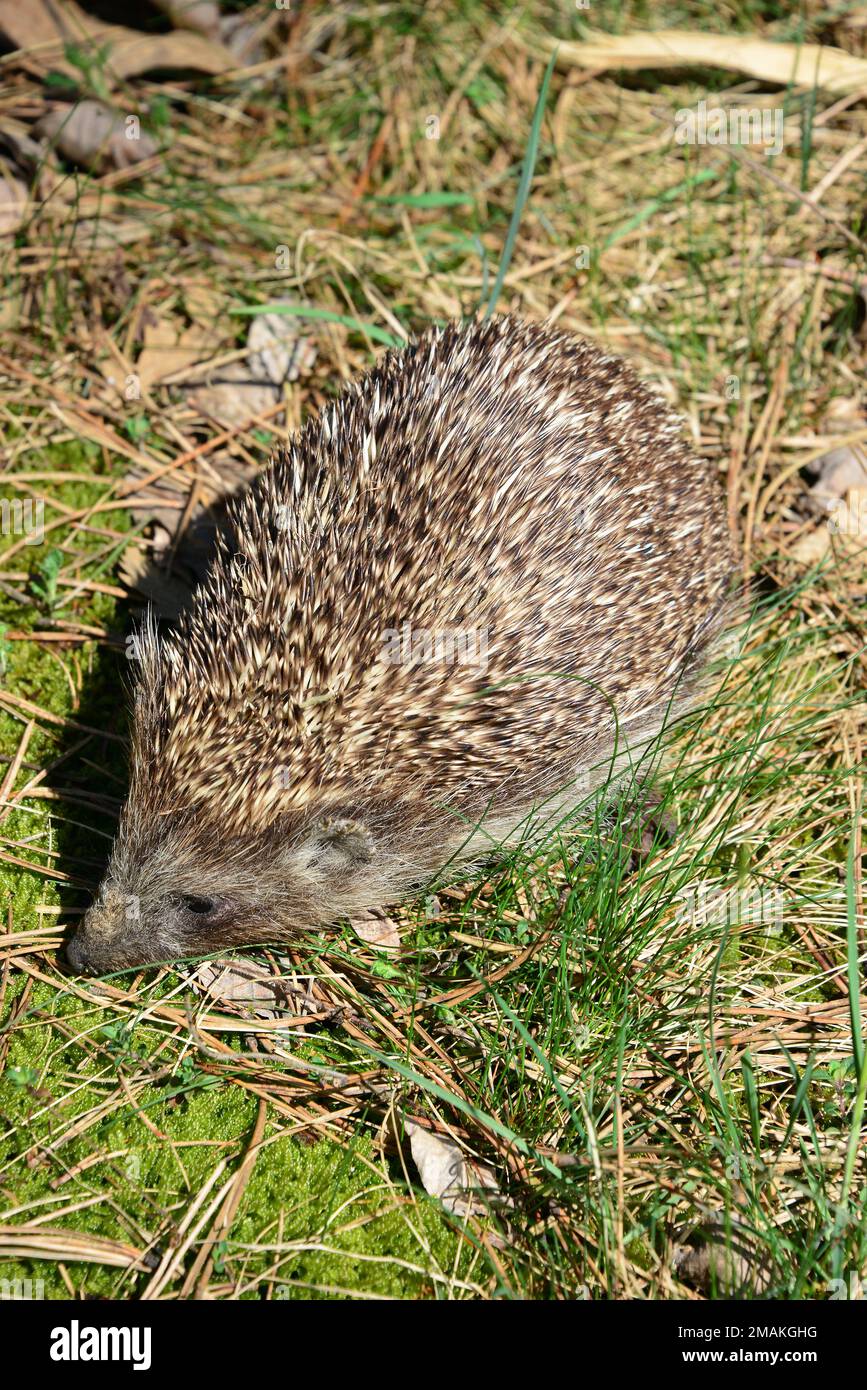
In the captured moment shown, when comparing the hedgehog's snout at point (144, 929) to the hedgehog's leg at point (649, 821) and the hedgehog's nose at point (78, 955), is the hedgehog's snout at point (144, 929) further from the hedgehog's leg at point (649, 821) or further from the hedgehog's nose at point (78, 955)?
the hedgehog's leg at point (649, 821)

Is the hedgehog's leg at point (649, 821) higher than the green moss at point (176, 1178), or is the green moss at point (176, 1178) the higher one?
the hedgehog's leg at point (649, 821)

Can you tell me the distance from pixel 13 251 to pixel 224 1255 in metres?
4.48

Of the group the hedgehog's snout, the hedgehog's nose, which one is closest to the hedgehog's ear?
the hedgehog's snout

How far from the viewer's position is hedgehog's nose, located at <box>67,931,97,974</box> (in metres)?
3.64

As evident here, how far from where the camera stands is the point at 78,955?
3645 mm

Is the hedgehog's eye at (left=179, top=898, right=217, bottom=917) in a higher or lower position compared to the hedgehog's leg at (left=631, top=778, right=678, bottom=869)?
lower

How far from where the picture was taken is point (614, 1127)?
338cm

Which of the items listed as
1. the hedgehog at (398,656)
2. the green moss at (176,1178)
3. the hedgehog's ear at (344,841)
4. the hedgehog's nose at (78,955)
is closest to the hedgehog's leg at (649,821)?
the hedgehog at (398,656)

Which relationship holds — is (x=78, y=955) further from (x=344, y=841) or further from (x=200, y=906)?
(x=344, y=841)

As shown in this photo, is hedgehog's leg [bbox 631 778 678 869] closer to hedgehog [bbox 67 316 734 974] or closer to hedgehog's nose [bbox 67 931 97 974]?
hedgehog [bbox 67 316 734 974]

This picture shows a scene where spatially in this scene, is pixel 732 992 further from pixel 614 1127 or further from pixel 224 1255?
pixel 224 1255

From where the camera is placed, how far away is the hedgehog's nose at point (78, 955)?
3.64 metres

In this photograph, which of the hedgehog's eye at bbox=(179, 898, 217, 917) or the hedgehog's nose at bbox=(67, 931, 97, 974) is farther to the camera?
the hedgehog's eye at bbox=(179, 898, 217, 917)
